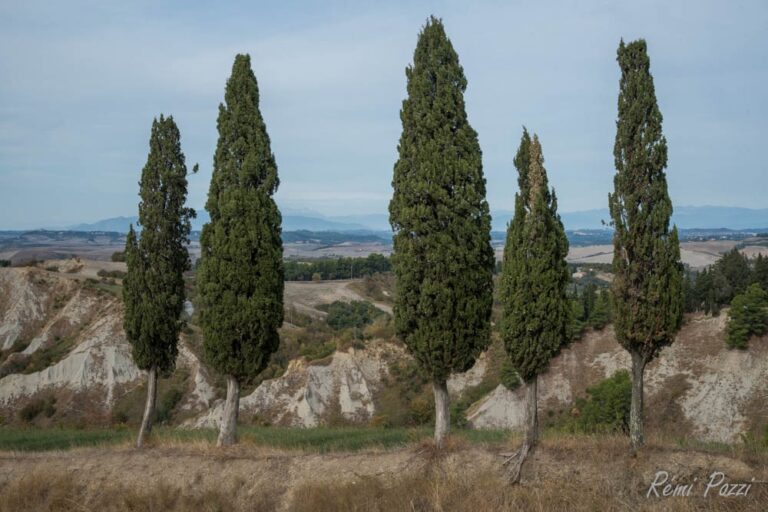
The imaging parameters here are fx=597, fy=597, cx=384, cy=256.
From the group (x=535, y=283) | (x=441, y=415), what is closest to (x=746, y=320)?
(x=535, y=283)

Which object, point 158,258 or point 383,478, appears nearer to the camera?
point 383,478

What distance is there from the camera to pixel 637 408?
14.7 metres

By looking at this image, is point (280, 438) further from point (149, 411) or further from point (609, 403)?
point (609, 403)

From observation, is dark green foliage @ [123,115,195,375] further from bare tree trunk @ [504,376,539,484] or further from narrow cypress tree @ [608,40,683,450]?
narrow cypress tree @ [608,40,683,450]

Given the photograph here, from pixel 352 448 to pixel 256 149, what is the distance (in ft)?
30.9

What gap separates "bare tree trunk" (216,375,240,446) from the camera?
56.4 feet

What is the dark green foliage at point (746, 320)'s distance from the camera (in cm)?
4197

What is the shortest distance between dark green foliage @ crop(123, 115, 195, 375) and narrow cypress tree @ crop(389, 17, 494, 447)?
750 centimetres

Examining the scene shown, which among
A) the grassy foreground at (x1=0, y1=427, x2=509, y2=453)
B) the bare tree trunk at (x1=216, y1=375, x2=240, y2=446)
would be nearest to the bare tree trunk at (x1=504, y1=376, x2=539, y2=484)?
the grassy foreground at (x1=0, y1=427, x2=509, y2=453)

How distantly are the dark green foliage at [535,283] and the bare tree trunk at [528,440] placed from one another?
54cm

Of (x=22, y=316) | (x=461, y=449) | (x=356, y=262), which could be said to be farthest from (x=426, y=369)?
(x=356, y=262)

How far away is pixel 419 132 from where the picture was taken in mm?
16656

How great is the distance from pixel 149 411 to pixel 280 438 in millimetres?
4314

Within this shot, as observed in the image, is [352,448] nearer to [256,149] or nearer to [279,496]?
[279,496]
